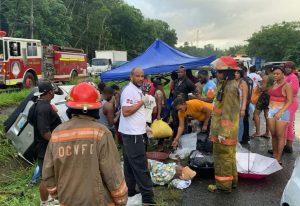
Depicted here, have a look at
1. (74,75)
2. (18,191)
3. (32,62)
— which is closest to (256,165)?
(18,191)

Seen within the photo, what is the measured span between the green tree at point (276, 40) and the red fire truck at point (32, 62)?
4062cm

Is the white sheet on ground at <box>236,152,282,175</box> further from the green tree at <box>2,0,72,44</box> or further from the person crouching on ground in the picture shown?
the green tree at <box>2,0,72,44</box>

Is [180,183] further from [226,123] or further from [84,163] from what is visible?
[84,163]

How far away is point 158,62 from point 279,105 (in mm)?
3686

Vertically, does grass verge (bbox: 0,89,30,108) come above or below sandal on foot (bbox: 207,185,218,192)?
above

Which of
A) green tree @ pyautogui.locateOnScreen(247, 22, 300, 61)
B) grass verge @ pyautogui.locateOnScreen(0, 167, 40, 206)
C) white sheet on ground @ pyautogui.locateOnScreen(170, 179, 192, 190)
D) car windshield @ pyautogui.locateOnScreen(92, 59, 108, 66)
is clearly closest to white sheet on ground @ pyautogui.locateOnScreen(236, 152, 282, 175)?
white sheet on ground @ pyautogui.locateOnScreen(170, 179, 192, 190)

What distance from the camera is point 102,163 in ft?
8.59

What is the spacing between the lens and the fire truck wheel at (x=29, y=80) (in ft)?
60.6

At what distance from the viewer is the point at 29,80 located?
61.4ft

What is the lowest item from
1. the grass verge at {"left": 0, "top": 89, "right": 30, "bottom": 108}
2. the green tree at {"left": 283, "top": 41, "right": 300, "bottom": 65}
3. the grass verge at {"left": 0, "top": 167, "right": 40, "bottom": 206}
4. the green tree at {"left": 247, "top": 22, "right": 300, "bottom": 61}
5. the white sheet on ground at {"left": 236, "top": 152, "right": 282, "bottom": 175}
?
the grass verge at {"left": 0, "top": 167, "right": 40, "bottom": 206}

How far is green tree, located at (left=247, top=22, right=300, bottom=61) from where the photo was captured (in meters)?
56.9

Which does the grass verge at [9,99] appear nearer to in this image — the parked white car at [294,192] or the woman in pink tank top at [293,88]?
the woman in pink tank top at [293,88]

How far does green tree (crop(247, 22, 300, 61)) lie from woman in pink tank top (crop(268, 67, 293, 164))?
171 feet

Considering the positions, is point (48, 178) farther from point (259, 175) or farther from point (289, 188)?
point (259, 175)
